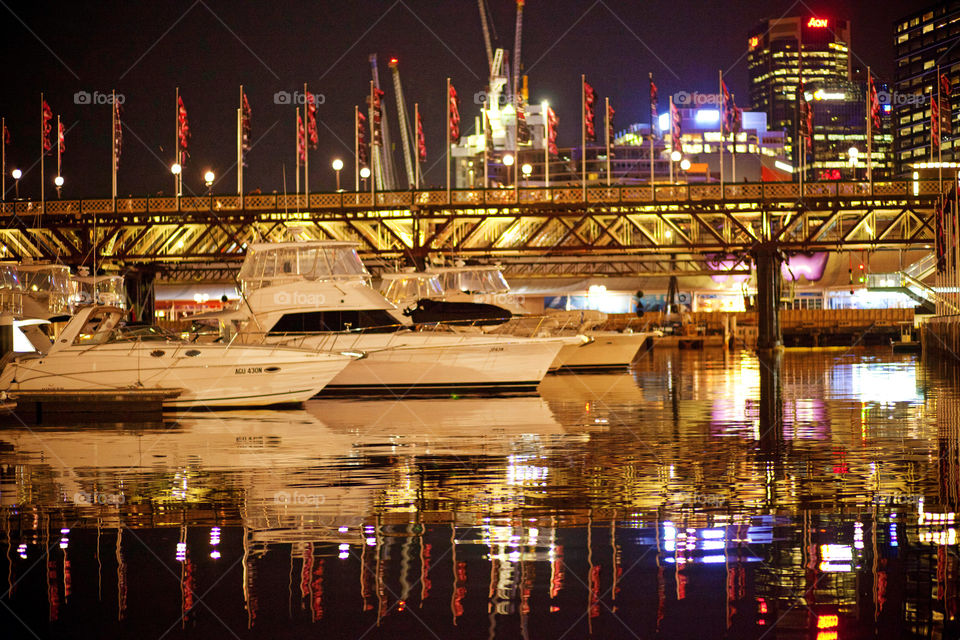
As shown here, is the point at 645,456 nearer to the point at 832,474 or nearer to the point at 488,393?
the point at 832,474

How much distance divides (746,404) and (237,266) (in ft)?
242

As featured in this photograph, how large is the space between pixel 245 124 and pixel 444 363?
33702 mm

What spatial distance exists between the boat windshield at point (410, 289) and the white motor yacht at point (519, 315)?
5 centimetres

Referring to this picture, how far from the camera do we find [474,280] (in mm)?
44656

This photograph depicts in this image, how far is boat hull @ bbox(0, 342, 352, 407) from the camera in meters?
27.9

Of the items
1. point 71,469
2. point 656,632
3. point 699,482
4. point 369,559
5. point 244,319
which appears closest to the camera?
point 656,632

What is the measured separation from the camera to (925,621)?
27.5ft

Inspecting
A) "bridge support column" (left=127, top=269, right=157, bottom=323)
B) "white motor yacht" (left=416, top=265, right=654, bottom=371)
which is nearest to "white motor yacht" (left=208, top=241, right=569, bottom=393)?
"white motor yacht" (left=416, top=265, right=654, bottom=371)

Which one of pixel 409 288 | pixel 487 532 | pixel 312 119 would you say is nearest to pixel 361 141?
pixel 312 119

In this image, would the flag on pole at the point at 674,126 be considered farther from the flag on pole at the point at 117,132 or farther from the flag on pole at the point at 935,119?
the flag on pole at the point at 117,132

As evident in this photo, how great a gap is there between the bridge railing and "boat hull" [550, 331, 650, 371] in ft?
70.2

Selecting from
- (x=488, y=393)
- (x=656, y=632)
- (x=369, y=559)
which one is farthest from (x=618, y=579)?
(x=488, y=393)

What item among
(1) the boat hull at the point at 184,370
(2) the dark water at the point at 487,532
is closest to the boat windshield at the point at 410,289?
(1) the boat hull at the point at 184,370

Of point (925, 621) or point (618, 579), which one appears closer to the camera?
point (925, 621)
